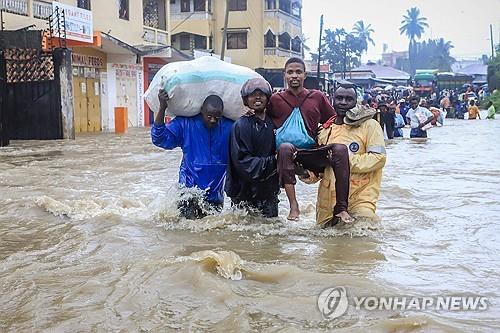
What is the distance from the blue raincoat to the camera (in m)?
5.35

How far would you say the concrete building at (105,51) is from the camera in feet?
60.4

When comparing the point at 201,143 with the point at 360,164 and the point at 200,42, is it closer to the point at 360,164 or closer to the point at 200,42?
the point at 360,164

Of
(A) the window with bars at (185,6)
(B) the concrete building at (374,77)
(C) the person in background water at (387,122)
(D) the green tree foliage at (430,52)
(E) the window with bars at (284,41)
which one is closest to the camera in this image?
(C) the person in background water at (387,122)

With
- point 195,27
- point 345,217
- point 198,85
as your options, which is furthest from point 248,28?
→ point 345,217

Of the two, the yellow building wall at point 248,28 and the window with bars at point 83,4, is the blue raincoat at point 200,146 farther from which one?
the yellow building wall at point 248,28

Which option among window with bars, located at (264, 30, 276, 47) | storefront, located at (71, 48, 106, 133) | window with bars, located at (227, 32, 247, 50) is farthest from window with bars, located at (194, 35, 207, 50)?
storefront, located at (71, 48, 106, 133)

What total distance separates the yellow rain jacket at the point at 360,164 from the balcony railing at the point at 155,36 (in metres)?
22.8

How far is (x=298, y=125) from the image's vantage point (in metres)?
5.10

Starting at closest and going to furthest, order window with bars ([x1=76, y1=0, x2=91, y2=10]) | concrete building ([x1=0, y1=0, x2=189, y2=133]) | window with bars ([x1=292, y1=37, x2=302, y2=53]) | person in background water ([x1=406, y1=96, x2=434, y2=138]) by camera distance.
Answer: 1. person in background water ([x1=406, y1=96, x2=434, y2=138])
2. concrete building ([x1=0, y1=0, x2=189, y2=133])
3. window with bars ([x1=76, y1=0, x2=91, y2=10])
4. window with bars ([x1=292, y1=37, x2=302, y2=53])

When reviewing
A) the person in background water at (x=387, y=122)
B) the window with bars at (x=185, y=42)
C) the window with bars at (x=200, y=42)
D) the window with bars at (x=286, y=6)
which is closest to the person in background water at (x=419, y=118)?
the person in background water at (x=387, y=122)

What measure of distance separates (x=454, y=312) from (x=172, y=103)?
2.86m

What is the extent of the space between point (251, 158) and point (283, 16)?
38627 mm

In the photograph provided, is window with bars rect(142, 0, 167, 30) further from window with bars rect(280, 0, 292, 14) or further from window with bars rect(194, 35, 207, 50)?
window with bars rect(280, 0, 292, 14)

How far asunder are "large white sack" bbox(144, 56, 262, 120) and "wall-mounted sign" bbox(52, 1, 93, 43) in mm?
13548
